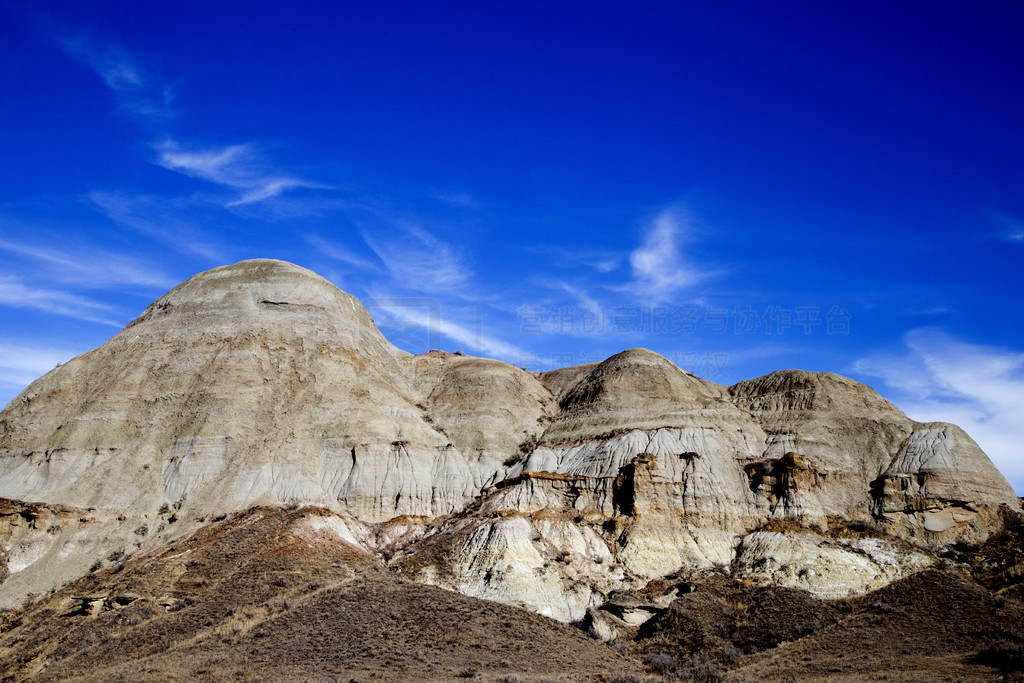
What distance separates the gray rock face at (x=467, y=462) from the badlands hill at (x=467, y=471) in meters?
0.15

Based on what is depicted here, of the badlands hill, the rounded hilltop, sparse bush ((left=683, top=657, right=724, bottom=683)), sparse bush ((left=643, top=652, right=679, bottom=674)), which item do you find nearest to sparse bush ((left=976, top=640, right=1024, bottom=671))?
the badlands hill

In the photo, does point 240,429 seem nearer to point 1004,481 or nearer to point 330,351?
point 330,351

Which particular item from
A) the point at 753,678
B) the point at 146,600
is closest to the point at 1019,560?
the point at 753,678

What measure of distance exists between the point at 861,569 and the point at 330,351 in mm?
34228

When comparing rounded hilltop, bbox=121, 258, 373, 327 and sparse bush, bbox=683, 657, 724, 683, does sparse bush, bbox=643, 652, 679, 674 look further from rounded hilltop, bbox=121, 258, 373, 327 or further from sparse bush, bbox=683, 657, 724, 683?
rounded hilltop, bbox=121, 258, 373, 327

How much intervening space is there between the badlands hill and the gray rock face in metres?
0.15

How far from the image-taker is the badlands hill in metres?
36.4

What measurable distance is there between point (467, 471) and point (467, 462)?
1244 mm

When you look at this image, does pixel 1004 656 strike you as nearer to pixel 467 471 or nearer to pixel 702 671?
pixel 702 671

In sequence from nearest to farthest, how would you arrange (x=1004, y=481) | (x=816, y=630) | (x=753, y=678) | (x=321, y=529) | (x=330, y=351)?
1. (x=753, y=678)
2. (x=816, y=630)
3. (x=321, y=529)
4. (x=1004, y=481)
5. (x=330, y=351)

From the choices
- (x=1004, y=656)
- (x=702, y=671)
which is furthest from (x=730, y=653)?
(x=1004, y=656)

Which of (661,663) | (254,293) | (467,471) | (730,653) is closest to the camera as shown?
(661,663)

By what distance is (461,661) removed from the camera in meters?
27.6

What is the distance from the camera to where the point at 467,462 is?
4825 cm
